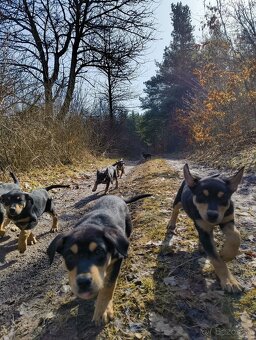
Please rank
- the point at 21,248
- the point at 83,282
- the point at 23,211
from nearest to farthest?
the point at 83,282 → the point at 21,248 → the point at 23,211

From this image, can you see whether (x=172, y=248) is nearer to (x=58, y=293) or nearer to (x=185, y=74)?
(x=58, y=293)

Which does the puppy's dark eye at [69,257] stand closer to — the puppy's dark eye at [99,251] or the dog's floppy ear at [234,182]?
the puppy's dark eye at [99,251]

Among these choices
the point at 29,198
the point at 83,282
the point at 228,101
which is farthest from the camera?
the point at 228,101

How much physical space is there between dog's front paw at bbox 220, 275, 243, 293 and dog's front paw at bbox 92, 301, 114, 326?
3.47ft

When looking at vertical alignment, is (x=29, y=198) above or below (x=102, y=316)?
above

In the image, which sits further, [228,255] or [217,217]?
[228,255]

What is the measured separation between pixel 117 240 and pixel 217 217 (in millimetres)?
1015

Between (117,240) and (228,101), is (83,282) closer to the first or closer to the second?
(117,240)

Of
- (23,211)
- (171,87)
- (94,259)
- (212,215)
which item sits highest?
(171,87)

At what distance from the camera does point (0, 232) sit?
5012 mm

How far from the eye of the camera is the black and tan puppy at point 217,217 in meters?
3.00

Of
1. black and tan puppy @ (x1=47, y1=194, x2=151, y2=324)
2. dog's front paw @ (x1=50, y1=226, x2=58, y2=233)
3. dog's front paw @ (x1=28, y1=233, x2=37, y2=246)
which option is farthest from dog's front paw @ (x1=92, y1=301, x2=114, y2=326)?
dog's front paw @ (x1=50, y1=226, x2=58, y2=233)

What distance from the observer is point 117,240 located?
8.55 feet

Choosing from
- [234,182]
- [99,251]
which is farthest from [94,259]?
[234,182]
